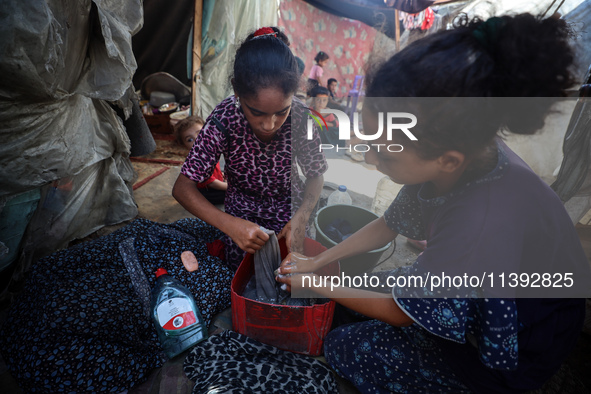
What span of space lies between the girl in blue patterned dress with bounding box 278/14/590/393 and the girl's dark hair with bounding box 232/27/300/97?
52 centimetres

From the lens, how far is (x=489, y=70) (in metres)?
0.67

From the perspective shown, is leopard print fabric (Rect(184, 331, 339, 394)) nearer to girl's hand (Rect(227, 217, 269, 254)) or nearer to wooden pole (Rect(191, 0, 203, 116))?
girl's hand (Rect(227, 217, 269, 254))

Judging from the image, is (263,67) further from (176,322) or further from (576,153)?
(576,153)

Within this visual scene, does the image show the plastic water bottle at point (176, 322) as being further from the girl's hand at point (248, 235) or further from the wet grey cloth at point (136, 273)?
the girl's hand at point (248, 235)

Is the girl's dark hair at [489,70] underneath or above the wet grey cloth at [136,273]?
above

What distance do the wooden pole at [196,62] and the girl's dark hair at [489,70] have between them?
12.7 feet

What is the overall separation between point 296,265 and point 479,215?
705 millimetres

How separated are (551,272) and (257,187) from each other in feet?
4.31

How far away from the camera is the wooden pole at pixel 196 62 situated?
12.4 feet

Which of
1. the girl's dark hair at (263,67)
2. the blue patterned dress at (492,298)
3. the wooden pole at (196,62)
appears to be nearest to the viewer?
the blue patterned dress at (492,298)

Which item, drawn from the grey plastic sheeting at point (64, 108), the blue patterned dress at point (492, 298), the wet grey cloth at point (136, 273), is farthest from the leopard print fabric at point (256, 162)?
the blue patterned dress at point (492, 298)

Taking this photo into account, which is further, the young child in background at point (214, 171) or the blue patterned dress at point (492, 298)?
the young child in background at point (214, 171)

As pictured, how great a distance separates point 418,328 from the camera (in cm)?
120

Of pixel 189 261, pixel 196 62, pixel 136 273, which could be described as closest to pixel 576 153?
pixel 189 261
